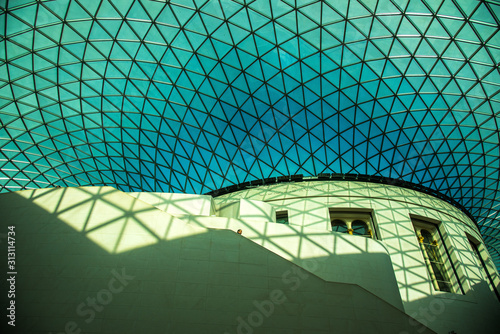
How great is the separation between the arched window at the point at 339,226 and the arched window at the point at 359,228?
98cm

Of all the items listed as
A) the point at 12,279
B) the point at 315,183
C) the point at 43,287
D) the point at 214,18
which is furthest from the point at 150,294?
the point at 315,183

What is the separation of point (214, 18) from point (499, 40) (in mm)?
23368

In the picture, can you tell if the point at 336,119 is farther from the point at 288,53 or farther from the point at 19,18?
the point at 19,18

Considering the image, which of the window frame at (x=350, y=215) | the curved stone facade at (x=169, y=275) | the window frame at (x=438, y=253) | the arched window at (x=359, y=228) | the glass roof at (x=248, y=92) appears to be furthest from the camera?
the window frame at (x=350, y=215)

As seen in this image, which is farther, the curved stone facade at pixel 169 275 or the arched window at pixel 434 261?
the arched window at pixel 434 261

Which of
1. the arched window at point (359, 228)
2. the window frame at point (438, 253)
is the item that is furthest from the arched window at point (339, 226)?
the window frame at point (438, 253)

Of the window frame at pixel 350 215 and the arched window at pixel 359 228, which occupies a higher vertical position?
the window frame at pixel 350 215

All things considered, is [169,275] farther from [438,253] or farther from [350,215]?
[438,253]

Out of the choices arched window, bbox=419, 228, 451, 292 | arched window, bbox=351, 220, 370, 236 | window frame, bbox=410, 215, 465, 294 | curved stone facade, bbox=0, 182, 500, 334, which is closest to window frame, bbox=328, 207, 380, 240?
arched window, bbox=351, 220, 370, 236

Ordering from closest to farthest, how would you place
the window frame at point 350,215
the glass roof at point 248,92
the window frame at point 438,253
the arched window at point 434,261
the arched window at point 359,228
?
the glass roof at point 248,92 → the window frame at point 438,253 → the arched window at point 434,261 → the arched window at point 359,228 → the window frame at point 350,215

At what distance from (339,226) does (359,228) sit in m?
2.24

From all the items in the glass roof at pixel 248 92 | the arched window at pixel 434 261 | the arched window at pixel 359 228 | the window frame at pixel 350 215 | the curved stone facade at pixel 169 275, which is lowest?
the curved stone facade at pixel 169 275

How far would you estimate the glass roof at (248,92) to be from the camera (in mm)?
23484

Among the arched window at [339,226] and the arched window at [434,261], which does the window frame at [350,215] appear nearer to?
the arched window at [339,226]
